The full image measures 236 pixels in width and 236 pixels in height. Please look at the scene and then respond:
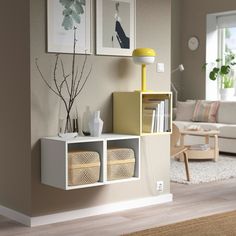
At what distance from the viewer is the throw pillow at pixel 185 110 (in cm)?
964

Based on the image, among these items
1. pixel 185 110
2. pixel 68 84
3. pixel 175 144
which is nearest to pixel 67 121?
pixel 68 84

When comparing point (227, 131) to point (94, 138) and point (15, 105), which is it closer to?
point (94, 138)

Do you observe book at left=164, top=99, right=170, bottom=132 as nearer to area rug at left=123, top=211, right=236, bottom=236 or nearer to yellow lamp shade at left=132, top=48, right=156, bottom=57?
yellow lamp shade at left=132, top=48, right=156, bottom=57

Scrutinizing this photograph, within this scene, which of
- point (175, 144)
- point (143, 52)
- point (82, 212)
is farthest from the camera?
point (175, 144)

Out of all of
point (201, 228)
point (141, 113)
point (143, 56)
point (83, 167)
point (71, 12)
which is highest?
point (71, 12)

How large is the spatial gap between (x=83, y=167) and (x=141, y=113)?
0.72 m

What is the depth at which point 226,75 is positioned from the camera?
9906 millimetres

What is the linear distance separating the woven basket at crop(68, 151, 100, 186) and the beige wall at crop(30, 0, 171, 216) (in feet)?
1.08

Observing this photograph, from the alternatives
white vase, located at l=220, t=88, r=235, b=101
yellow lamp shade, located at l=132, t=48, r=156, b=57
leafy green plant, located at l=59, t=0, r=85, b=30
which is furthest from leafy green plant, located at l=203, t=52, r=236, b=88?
leafy green plant, located at l=59, t=0, r=85, b=30

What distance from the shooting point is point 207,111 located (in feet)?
30.6

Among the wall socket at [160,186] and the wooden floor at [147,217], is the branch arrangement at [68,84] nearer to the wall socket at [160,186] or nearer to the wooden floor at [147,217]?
the wooden floor at [147,217]

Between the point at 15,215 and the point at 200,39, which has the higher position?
the point at 200,39

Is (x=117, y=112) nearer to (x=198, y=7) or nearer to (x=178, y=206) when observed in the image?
(x=178, y=206)

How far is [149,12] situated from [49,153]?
5.42 ft
